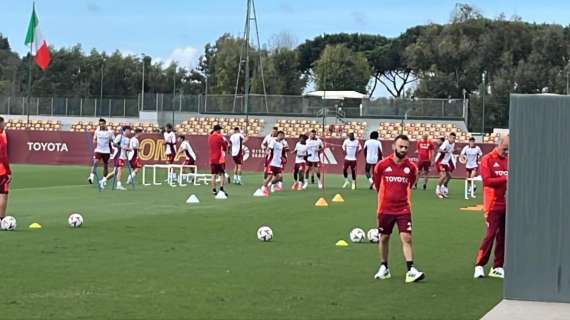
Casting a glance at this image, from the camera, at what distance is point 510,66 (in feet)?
275

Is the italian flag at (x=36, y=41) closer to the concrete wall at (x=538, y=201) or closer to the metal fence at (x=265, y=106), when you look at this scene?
the metal fence at (x=265, y=106)

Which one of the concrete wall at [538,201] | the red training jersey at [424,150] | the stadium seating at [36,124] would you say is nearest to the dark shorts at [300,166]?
the red training jersey at [424,150]

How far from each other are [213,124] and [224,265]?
1886 inches

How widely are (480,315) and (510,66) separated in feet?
250

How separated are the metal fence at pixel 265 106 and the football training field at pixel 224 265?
123ft

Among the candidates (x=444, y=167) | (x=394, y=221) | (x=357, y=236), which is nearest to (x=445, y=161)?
(x=444, y=167)

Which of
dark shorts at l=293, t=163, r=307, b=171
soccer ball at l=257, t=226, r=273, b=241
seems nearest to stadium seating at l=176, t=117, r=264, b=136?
dark shorts at l=293, t=163, r=307, b=171

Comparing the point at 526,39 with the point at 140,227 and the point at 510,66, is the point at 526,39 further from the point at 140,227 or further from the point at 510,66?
the point at 140,227

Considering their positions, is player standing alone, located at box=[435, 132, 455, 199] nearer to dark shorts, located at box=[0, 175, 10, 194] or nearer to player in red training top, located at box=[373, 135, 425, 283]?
dark shorts, located at box=[0, 175, 10, 194]

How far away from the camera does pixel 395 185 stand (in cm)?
1248

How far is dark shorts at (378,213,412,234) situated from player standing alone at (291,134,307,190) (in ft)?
66.2

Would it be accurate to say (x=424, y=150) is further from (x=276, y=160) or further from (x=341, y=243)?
(x=341, y=243)

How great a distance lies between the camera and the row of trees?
3246 inches

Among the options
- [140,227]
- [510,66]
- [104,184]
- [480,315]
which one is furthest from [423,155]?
[510,66]
